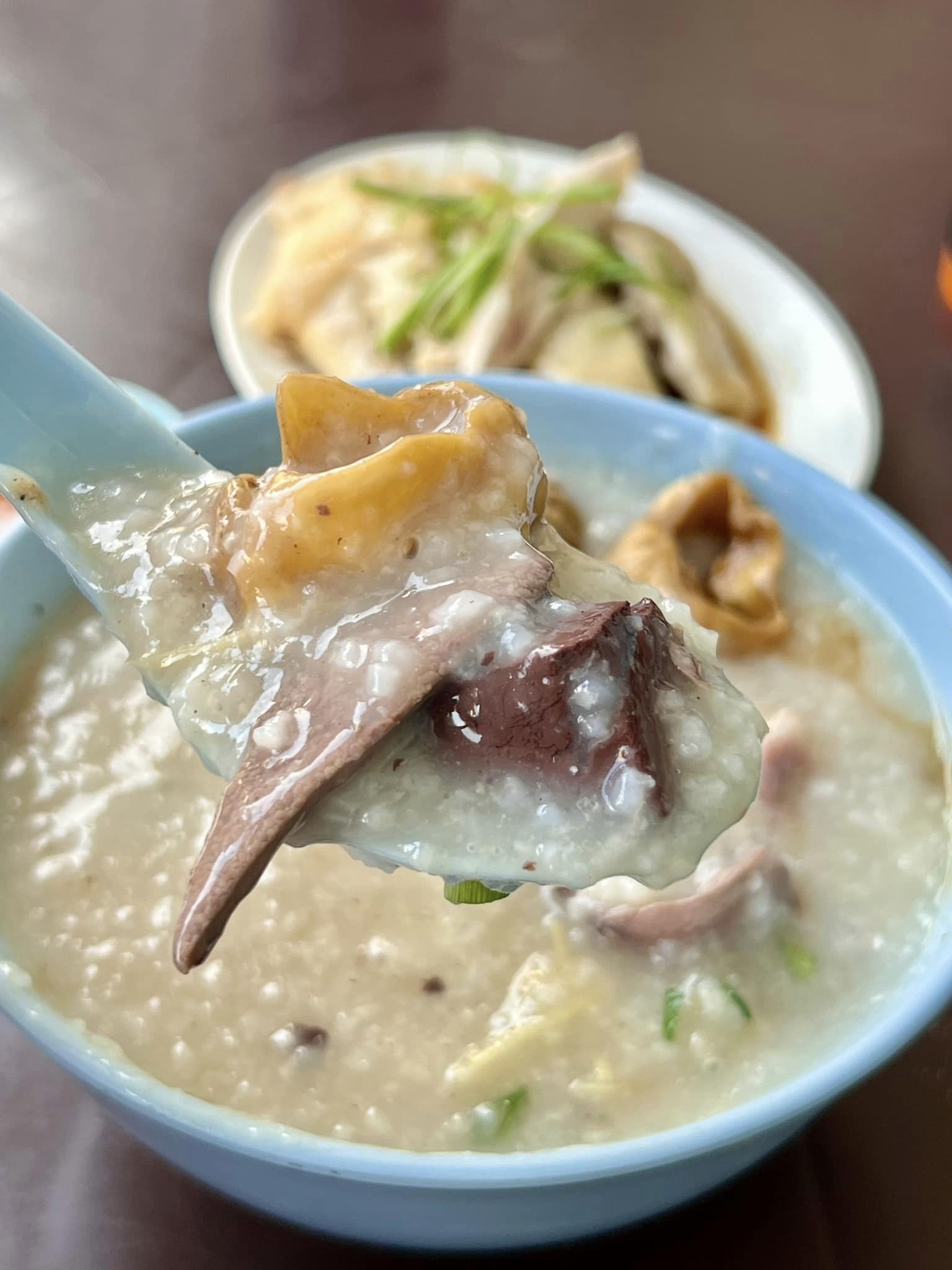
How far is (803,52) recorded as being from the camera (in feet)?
7.60

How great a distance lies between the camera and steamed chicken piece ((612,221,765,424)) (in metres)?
1.56

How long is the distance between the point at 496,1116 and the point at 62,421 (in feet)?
1.64

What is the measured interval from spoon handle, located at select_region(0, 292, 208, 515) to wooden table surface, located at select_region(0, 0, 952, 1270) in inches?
28.4

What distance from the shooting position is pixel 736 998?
0.80 meters

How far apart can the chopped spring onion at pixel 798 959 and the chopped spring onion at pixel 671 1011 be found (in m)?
0.09

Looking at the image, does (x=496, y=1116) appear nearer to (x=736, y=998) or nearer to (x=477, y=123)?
(x=736, y=998)

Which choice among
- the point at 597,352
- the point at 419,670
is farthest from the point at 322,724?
the point at 597,352

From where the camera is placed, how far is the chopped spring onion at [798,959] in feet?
2.69

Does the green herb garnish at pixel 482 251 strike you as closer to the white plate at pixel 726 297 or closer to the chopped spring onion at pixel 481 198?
the chopped spring onion at pixel 481 198

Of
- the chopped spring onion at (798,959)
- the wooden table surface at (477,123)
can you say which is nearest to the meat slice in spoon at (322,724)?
the chopped spring onion at (798,959)

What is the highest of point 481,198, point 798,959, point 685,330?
point 481,198

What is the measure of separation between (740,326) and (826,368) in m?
0.17

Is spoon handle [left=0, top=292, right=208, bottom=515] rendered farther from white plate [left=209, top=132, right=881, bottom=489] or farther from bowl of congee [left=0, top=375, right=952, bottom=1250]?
white plate [left=209, top=132, right=881, bottom=489]

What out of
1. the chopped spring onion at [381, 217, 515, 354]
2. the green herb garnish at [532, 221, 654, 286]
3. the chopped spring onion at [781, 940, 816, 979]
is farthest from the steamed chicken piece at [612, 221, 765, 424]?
the chopped spring onion at [781, 940, 816, 979]
